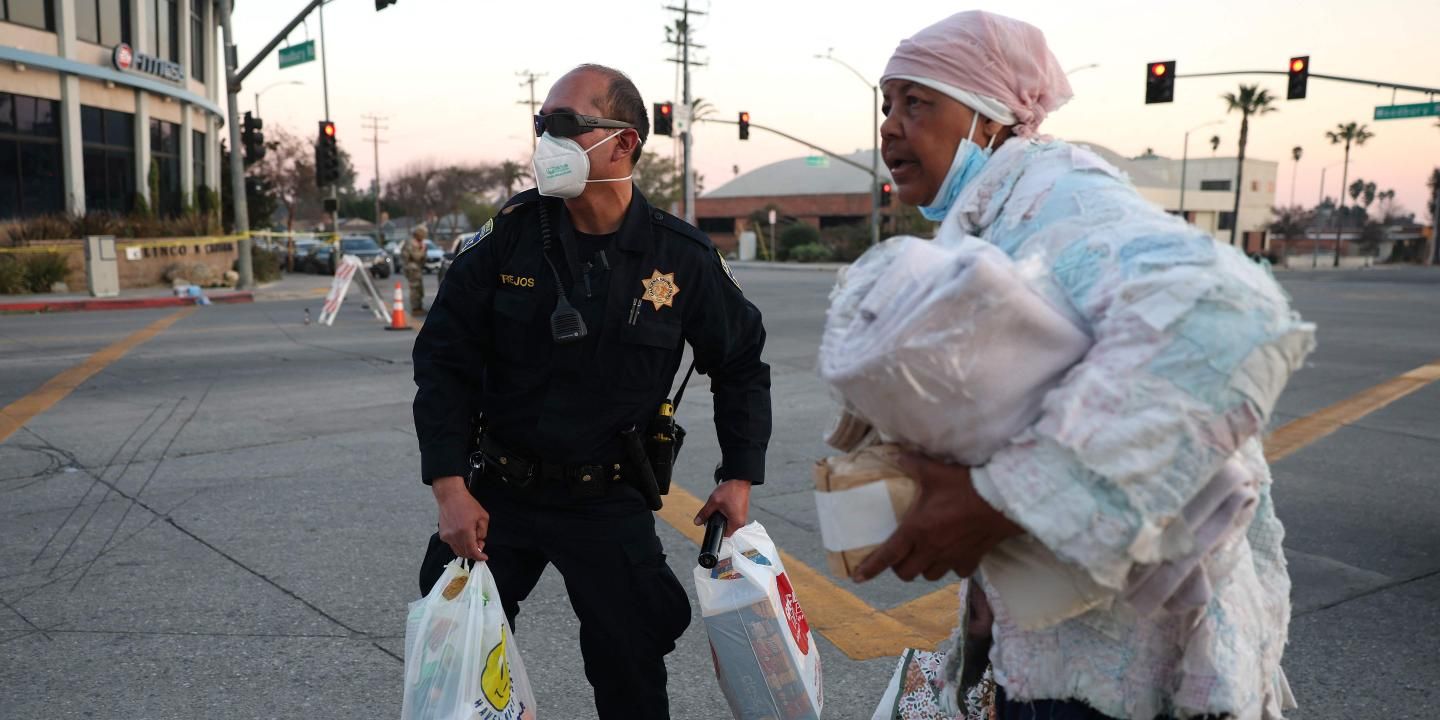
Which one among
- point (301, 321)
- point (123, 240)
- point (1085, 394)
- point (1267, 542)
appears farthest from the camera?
point (123, 240)

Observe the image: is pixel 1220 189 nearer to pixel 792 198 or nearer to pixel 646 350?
pixel 792 198

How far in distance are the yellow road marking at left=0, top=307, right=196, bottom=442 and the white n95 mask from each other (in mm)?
6220

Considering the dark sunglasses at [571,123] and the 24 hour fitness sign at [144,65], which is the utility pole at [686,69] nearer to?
the 24 hour fitness sign at [144,65]

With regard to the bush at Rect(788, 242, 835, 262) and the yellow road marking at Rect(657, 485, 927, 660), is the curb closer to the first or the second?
the yellow road marking at Rect(657, 485, 927, 660)

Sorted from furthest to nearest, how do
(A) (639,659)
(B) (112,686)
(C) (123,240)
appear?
(C) (123,240), (B) (112,686), (A) (639,659)

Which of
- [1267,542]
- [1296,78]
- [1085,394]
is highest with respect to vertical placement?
[1296,78]

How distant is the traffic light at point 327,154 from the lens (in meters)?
26.7

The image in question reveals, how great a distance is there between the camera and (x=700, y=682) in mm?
3490

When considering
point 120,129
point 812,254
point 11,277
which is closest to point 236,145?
point 11,277

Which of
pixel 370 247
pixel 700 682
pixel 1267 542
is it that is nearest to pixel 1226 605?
pixel 1267 542

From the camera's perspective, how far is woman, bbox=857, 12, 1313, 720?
1133 millimetres

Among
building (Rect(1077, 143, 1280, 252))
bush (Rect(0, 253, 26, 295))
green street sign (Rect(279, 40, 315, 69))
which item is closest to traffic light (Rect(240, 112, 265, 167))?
green street sign (Rect(279, 40, 315, 69))

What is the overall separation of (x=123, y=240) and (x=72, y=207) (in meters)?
4.27

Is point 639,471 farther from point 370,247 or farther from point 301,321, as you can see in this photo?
point 370,247
